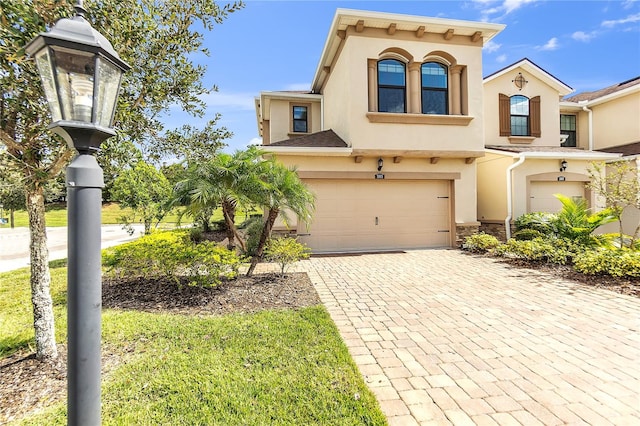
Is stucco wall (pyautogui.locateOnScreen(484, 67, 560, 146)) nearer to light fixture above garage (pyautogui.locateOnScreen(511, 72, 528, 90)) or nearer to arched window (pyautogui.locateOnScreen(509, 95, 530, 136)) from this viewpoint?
light fixture above garage (pyautogui.locateOnScreen(511, 72, 528, 90))

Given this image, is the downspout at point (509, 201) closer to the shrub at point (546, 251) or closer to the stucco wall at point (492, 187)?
the stucco wall at point (492, 187)

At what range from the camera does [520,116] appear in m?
13.0

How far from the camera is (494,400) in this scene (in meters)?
2.68

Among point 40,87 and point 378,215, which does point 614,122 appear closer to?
point 378,215

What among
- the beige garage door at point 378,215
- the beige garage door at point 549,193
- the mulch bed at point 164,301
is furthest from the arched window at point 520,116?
the mulch bed at point 164,301

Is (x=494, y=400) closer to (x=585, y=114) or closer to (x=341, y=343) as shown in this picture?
(x=341, y=343)

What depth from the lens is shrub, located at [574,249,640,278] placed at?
6.34 metres

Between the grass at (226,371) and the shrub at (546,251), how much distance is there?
21.8 feet

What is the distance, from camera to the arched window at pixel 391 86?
34.3 ft

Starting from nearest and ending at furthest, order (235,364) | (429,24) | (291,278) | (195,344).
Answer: (235,364) → (195,344) → (291,278) → (429,24)

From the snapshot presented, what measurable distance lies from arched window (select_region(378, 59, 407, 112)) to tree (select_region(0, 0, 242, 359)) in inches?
295

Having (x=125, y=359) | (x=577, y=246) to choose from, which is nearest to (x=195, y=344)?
(x=125, y=359)

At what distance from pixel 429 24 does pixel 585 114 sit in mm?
10649

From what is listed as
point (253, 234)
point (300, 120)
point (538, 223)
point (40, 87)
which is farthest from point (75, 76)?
point (300, 120)
